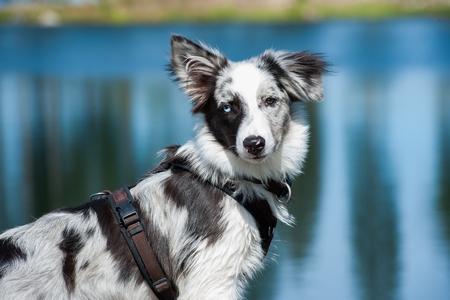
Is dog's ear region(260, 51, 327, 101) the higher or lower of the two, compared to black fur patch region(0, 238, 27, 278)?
higher

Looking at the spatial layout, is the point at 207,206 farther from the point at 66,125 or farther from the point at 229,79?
the point at 66,125

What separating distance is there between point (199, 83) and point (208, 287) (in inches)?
42.3

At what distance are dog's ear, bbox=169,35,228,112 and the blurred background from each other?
27.3 inches

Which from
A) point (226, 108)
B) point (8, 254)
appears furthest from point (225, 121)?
point (8, 254)

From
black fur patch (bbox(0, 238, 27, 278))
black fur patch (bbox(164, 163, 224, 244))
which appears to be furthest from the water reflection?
black fur patch (bbox(0, 238, 27, 278))

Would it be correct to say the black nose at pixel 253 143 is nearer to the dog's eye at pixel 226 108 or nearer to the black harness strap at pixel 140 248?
the dog's eye at pixel 226 108

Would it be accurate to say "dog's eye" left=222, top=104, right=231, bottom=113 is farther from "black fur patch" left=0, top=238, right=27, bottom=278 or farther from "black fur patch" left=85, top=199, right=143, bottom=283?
"black fur patch" left=0, top=238, right=27, bottom=278

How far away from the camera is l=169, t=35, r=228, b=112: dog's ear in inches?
227

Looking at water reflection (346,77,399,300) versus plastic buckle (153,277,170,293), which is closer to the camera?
plastic buckle (153,277,170,293)

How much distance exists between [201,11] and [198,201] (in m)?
51.3

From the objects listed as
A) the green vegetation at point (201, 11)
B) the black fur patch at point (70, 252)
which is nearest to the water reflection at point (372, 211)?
the black fur patch at point (70, 252)

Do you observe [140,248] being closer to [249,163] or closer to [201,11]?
[249,163]

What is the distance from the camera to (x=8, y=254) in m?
5.48

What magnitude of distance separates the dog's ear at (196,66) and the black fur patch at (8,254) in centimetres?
116
